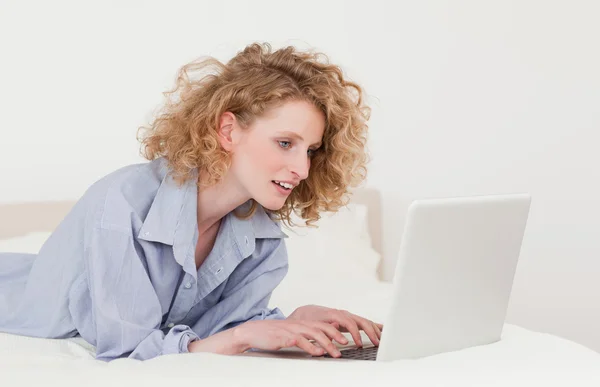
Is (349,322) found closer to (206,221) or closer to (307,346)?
(307,346)

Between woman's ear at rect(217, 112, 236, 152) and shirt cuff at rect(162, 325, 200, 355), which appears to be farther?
woman's ear at rect(217, 112, 236, 152)

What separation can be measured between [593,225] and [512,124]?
0.51 meters

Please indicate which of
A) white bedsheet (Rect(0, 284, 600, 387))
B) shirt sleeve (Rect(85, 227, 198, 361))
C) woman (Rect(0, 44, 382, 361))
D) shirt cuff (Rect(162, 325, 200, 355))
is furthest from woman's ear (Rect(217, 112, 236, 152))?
white bedsheet (Rect(0, 284, 600, 387))

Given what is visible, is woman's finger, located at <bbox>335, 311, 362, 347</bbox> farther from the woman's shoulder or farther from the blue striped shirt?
the woman's shoulder

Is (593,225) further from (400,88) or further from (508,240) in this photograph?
(508,240)

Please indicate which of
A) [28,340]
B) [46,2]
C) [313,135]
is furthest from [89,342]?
[46,2]

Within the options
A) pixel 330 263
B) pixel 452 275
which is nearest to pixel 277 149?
pixel 452 275

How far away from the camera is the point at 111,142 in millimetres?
3264

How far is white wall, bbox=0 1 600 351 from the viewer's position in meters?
3.20

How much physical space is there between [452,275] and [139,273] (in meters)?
0.67

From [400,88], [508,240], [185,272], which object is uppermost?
[400,88]

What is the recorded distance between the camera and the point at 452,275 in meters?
1.51

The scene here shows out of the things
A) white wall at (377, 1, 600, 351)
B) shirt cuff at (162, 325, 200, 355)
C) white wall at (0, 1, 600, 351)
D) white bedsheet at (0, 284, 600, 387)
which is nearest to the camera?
white bedsheet at (0, 284, 600, 387)

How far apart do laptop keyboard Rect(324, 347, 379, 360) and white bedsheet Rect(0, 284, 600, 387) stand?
19 centimetres
